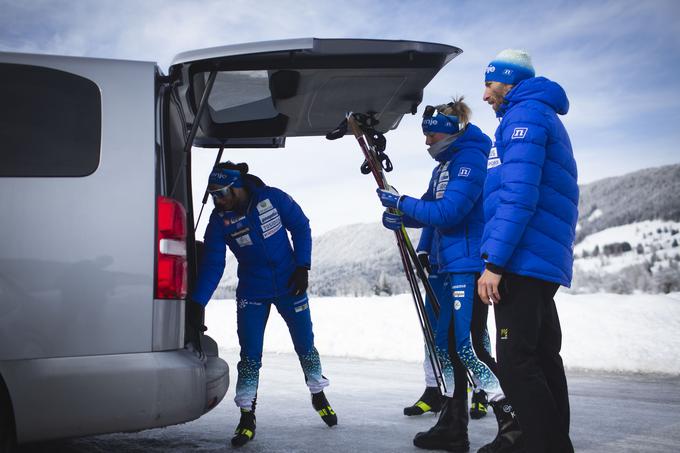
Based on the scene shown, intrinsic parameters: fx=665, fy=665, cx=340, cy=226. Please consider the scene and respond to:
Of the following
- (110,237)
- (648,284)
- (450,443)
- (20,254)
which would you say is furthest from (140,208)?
(648,284)

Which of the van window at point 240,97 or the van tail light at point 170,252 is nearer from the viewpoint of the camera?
the van tail light at point 170,252

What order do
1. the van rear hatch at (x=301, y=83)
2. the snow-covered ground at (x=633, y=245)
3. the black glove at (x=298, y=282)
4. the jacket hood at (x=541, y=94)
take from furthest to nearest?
the snow-covered ground at (x=633, y=245), the black glove at (x=298, y=282), the van rear hatch at (x=301, y=83), the jacket hood at (x=541, y=94)

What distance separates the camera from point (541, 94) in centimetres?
306

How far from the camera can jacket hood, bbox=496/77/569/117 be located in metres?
3.07

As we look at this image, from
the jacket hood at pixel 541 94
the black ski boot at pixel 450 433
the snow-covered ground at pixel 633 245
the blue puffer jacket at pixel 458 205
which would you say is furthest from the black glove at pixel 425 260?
Result: the snow-covered ground at pixel 633 245

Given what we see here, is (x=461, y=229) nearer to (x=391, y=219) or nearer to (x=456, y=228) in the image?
(x=456, y=228)

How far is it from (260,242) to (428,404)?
1.84m

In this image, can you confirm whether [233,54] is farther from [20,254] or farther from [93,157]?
[20,254]

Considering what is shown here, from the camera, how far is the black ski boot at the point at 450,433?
3836 millimetres

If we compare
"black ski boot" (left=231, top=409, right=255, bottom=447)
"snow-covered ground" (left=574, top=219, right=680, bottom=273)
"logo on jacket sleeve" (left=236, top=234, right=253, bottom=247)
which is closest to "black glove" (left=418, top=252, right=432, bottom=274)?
"logo on jacket sleeve" (left=236, top=234, right=253, bottom=247)

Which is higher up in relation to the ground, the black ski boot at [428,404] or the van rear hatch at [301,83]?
the van rear hatch at [301,83]

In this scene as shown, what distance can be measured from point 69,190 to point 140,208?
30 centimetres

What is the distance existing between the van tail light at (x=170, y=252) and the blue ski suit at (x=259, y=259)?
1.17 m

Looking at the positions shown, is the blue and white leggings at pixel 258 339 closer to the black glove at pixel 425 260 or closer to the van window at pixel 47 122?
the black glove at pixel 425 260
